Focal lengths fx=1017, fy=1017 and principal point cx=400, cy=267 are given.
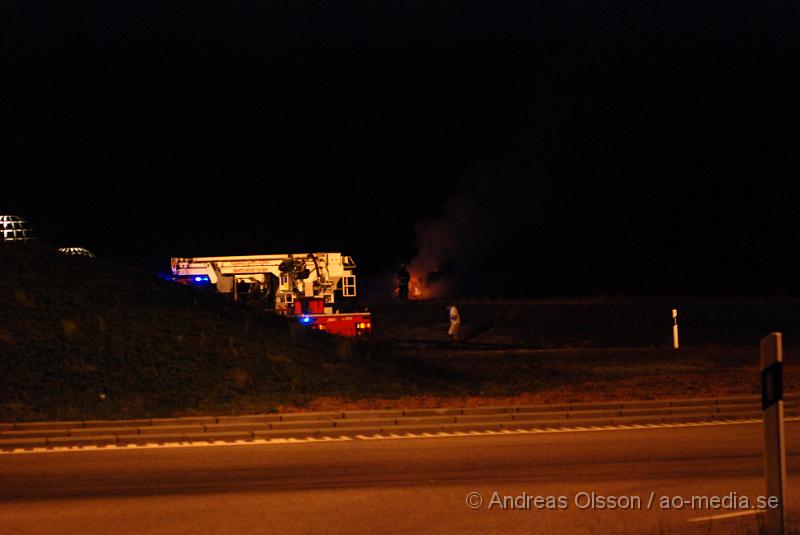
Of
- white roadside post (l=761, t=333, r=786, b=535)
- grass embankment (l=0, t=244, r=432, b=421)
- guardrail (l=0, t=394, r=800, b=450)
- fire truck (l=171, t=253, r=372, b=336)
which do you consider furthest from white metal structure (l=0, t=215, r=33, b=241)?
white roadside post (l=761, t=333, r=786, b=535)

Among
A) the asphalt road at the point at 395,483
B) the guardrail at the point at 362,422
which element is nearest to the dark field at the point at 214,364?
the guardrail at the point at 362,422

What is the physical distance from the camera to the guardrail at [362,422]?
1533cm

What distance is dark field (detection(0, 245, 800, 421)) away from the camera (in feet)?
57.9

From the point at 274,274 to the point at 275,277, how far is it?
0.10 meters

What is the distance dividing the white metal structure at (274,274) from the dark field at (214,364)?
740cm

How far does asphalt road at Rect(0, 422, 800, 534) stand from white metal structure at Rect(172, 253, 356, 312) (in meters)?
18.0

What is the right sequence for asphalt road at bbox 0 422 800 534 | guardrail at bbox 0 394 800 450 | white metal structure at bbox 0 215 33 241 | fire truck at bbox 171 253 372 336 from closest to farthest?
asphalt road at bbox 0 422 800 534
guardrail at bbox 0 394 800 450
white metal structure at bbox 0 215 33 241
fire truck at bbox 171 253 372 336

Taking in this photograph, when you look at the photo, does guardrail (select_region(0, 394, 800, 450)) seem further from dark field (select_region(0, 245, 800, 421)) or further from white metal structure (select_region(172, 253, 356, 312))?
white metal structure (select_region(172, 253, 356, 312))

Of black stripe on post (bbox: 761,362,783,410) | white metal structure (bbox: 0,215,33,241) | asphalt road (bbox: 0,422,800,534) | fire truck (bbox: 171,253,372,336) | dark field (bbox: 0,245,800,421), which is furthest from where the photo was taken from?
fire truck (bbox: 171,253,372,336)

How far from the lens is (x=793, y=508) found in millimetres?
9172

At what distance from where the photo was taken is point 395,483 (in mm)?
11055

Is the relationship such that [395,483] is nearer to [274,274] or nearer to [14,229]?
[14,229]

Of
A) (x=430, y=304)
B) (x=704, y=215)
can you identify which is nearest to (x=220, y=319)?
(x=430, y=304)

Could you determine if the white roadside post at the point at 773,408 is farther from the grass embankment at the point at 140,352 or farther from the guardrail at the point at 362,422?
the grass embankment at the point at 140,352
